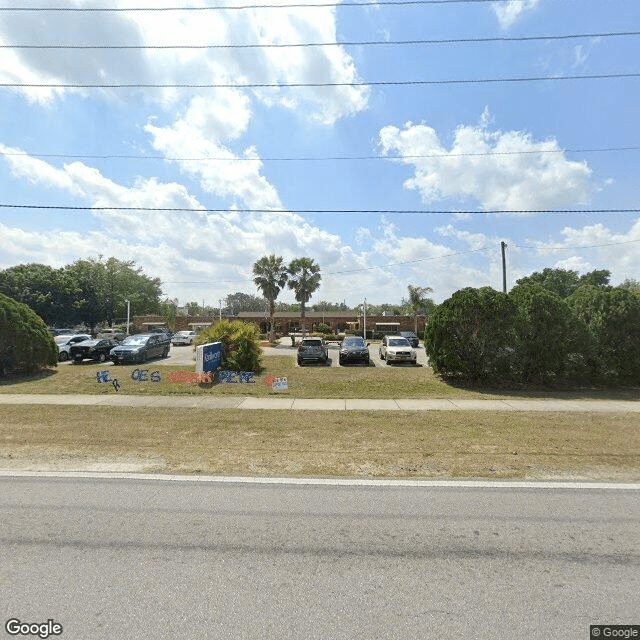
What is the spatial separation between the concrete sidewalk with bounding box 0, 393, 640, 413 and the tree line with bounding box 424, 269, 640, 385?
2527mm

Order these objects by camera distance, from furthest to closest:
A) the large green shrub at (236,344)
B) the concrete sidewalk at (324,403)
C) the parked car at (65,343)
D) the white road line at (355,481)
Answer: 1. the parked car at (65,343)
2. the large green shrub at (236,344)
3. the concrete sidewalk at (324,403)
4. the white road line at (355,481)

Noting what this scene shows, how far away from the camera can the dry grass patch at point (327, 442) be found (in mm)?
6348

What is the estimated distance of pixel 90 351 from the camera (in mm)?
23047

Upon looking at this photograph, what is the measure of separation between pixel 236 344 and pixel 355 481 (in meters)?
13.2

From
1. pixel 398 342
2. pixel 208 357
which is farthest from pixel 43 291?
pixel 398 342

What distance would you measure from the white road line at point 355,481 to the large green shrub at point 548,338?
10.4 m

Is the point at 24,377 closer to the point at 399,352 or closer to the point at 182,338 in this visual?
the point at 399,352

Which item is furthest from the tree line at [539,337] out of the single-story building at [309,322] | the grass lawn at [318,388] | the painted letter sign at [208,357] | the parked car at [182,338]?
the single-story building at [309,322]

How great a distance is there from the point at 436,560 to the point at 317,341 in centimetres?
1967

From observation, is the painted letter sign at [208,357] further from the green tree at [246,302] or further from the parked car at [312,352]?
the green tree at [246,302]

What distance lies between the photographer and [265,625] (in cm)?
277

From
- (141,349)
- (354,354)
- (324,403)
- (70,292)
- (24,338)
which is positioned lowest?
(324,403)

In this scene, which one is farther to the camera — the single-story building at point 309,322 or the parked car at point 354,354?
the single-story building at point 309,322

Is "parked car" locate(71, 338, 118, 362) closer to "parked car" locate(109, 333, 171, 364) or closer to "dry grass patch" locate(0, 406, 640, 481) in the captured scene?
"parked car" locate(109, 333, 171, 364)
